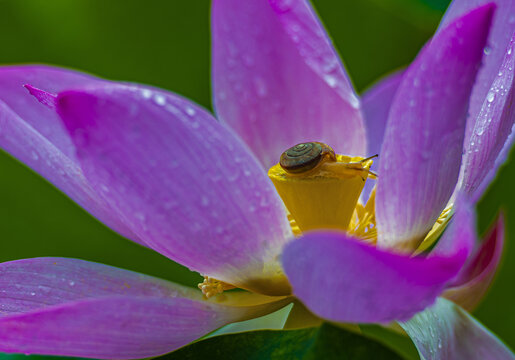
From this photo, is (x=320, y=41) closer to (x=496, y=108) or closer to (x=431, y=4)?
(x=496, y=108)

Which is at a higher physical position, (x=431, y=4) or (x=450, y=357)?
(x=431, y=4)

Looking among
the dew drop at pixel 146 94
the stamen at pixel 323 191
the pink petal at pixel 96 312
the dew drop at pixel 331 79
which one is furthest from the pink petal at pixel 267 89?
the dew drop at pixel 146 94

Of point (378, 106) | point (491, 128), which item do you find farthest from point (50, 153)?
point (378, 106)

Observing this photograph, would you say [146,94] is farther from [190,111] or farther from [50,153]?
[50,153]

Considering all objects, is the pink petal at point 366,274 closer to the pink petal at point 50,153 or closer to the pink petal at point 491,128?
the pink petal at point 491,128

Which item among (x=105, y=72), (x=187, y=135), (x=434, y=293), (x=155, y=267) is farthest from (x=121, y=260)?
(x=434, y=293)

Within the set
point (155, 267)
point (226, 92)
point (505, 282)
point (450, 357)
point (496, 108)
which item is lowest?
point (155, 267)
